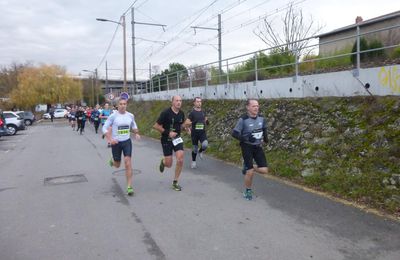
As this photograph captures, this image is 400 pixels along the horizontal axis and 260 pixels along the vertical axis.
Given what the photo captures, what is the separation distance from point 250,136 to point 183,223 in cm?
191

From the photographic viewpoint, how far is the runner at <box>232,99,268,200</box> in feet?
20.3

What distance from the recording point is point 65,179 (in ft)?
27.9

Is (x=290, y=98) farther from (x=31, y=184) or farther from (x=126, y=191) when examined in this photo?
(x=31, y=184)

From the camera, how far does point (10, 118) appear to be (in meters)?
27.4

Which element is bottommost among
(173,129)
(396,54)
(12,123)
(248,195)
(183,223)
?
(183,223)

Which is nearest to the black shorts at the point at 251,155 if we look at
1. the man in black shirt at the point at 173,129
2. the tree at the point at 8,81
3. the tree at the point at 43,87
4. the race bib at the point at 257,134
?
the race bib at the point at 257,134

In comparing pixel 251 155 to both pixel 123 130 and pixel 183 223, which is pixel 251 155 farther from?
pixel 123 130

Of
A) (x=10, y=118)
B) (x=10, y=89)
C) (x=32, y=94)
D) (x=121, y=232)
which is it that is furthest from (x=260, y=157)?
(x=10, y=89)

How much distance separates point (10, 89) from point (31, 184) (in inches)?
2559

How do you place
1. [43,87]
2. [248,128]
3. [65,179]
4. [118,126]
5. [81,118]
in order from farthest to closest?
[43,87] < [81,118] < [65,179] < [118,126] < [248,128]

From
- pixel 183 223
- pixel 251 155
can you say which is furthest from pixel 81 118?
pixel 183 223

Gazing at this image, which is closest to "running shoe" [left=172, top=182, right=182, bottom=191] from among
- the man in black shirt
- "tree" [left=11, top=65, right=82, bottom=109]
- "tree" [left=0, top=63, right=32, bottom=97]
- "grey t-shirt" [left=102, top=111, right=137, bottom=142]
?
the man in black shirt

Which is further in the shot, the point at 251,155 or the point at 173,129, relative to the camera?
the point at 173,129

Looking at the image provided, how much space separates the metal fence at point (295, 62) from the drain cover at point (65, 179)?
6682 mm
